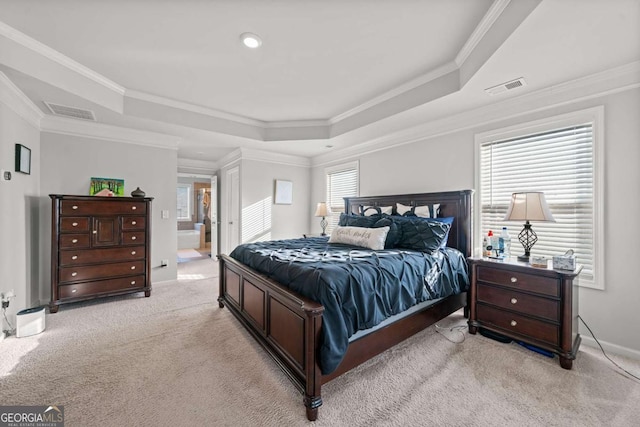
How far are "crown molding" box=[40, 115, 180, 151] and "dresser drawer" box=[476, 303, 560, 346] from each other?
Result: 483 cm

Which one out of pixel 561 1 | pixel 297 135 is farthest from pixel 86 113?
pixel 561 1

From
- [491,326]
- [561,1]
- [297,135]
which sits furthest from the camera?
[297,135]

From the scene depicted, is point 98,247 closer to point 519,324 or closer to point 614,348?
point 519,324

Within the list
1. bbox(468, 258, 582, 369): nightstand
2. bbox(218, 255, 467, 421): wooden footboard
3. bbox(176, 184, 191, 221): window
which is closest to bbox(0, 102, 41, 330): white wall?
bbox(218, 255, 467, 421): wooden footboard

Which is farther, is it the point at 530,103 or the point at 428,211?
the point at 428,211

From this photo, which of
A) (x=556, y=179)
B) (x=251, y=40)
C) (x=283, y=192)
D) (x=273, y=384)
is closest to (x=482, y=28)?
(x=556, y=179)

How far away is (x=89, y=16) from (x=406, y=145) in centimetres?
365

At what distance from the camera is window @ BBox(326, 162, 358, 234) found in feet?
16.3

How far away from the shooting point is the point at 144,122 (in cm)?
356

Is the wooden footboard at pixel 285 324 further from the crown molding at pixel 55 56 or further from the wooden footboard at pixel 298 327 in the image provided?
the crown molding at pixel 55 56

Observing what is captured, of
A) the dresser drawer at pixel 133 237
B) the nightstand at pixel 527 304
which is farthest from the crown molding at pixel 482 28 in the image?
the dresser drawer at pixel 133 237

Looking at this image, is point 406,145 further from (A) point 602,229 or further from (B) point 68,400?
(B) point 68,400

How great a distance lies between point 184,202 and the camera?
31.3ft

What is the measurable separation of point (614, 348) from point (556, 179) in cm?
154
